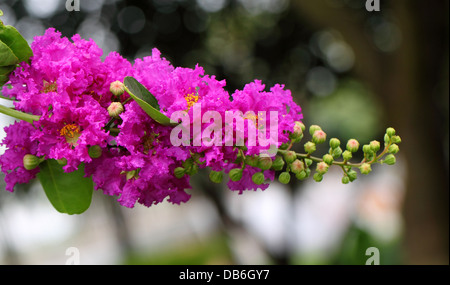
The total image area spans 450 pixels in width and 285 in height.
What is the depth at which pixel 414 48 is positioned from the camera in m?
3.41

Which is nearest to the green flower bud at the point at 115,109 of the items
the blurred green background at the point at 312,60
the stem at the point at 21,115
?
the stem at the point at 21,115

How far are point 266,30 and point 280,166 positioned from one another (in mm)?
3380

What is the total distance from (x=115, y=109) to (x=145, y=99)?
0.06 m

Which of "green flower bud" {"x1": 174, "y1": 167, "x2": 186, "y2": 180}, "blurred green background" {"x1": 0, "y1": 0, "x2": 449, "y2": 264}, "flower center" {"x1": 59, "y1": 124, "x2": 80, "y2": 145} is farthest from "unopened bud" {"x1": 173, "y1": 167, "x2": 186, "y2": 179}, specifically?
"blurred green background" {"x1": 0, "y1": 0, "x2": 449, "y2": 264}

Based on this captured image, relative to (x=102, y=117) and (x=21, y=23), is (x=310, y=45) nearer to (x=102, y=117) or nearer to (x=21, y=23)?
(x=21, y=23)

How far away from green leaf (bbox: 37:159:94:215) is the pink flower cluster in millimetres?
76

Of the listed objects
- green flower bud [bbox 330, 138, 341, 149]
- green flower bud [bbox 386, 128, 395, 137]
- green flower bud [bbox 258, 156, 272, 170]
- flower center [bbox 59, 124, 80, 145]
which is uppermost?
flower center [bbox 59, 124, 80, 145]

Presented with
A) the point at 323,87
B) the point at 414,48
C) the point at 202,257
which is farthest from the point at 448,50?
the point at 202,257

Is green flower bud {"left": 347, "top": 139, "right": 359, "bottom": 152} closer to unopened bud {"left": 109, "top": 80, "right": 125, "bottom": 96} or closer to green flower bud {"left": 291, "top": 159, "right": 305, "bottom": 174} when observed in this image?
green flower bud {"left": 291, "top": 159, "right": 305, "bottom": 174}

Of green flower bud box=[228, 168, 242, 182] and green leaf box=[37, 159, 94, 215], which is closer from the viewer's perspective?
green flower bud box=[228, 168, 242, 182]

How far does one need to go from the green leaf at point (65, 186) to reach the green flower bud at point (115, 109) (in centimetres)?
23

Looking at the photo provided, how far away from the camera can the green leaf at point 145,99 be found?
95 cm

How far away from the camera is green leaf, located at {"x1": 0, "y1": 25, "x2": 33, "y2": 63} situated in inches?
42.6

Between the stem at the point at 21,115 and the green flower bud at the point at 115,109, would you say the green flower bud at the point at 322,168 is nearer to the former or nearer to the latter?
the green flower bud at the point at 115,109
